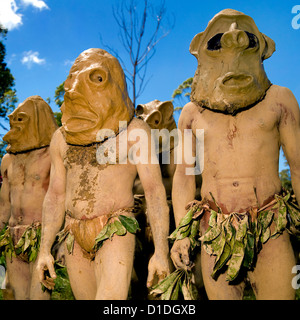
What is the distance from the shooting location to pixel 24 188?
195 inches

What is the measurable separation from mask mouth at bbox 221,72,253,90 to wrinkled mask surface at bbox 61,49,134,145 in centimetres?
88

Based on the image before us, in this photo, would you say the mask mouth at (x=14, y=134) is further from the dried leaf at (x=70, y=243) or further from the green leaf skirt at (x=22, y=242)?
the dried leaf at (x=70, y=243)

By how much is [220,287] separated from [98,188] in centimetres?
118

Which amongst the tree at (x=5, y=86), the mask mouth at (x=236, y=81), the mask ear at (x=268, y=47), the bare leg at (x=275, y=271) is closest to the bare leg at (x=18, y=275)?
the bare leg at (x=275, y=271)

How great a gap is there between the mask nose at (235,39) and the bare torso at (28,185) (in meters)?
2.76

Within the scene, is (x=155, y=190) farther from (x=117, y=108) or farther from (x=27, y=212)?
(x=27, y=212)

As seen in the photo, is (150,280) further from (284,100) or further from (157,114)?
(157,114)

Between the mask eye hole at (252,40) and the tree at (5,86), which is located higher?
the tree at (5,86)

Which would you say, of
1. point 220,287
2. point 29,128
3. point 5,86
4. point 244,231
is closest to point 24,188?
point 29,128

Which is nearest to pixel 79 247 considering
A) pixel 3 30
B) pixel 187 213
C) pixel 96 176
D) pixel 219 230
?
pixel 96 176

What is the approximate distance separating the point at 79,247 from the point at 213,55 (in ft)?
6.11

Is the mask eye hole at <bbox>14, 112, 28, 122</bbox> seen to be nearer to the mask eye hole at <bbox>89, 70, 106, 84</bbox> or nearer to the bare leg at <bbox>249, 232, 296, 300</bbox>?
the mask eye hole at <bbox>89, 70, 106, 84</bbox>

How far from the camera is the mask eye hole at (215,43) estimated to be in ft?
10.6

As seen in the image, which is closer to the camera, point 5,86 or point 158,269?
point 158,269
